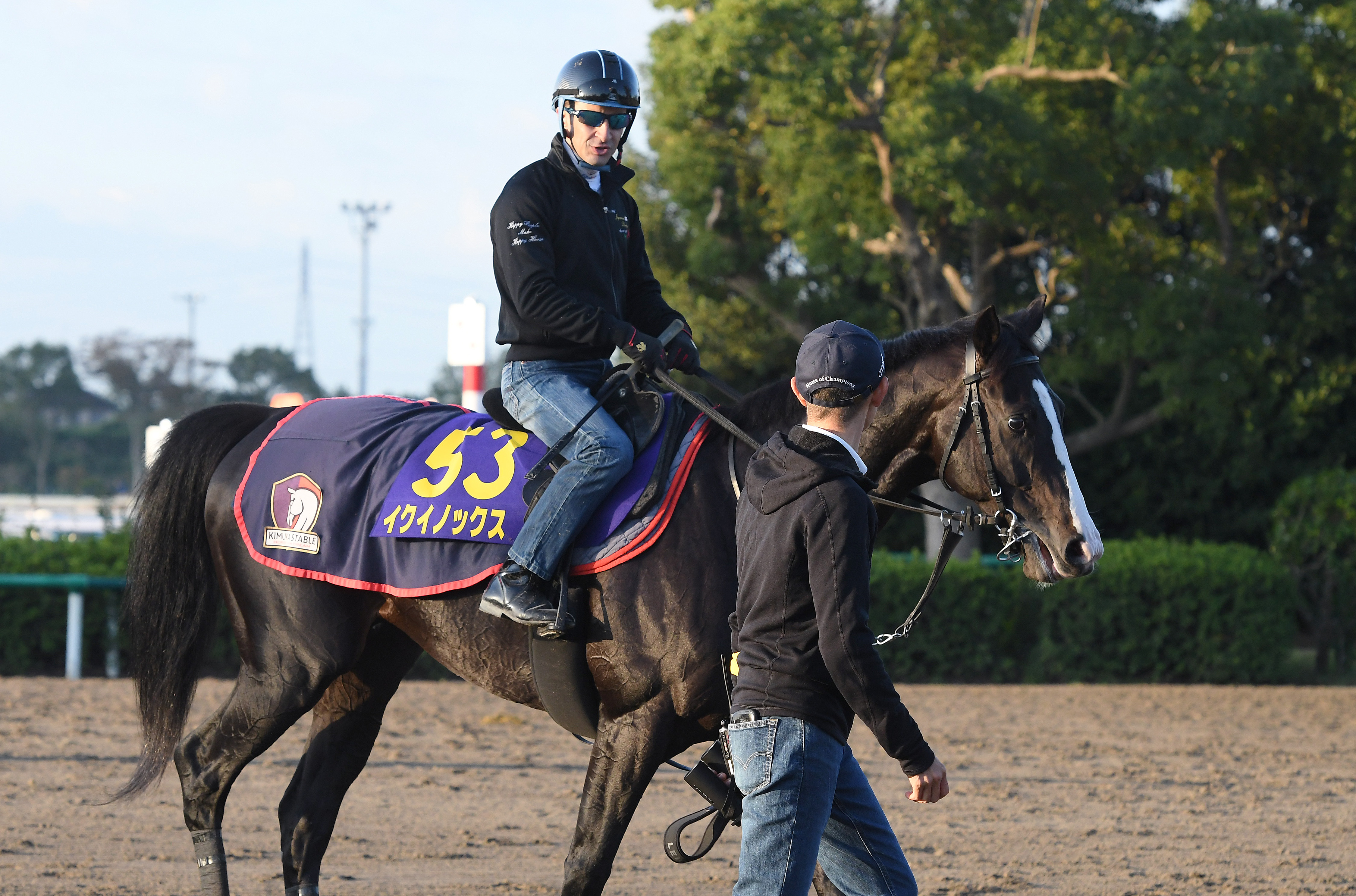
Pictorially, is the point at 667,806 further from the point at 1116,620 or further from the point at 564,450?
the point at 1116,620

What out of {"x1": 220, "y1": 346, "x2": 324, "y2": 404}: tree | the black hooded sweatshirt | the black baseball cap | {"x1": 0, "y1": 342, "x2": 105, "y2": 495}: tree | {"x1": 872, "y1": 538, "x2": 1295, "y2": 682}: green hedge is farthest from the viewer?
{"x1": 220, "y1": 346, "x2": 324, "y2": 404}: tree

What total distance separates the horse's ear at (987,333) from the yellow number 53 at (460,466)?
4.70ft

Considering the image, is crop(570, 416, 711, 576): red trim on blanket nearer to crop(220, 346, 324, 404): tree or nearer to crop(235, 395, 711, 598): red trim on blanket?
crop(235, 395, 711, 598): red trim on blanket

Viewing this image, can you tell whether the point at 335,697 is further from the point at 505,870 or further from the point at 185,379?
the point at 185,379

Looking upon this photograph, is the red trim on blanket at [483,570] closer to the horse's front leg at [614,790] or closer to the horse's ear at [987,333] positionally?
the horse's front leg at [614,790]

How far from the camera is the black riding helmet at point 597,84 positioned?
4.03 m

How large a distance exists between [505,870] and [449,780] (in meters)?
2.12

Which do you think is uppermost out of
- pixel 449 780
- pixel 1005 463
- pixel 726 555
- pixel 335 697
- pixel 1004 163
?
pixel 1004 163

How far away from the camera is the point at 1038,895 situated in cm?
495

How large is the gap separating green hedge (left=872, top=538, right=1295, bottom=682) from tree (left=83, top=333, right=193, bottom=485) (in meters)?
46.0

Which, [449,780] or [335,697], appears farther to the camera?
[449,780]

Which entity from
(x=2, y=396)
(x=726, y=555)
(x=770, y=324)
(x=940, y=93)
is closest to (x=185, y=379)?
(x=2, y=396)

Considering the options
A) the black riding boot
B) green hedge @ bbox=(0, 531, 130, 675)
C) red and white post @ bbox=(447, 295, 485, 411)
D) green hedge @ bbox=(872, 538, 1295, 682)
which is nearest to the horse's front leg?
the black riding boot

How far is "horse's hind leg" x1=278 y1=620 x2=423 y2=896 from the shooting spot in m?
4.29
